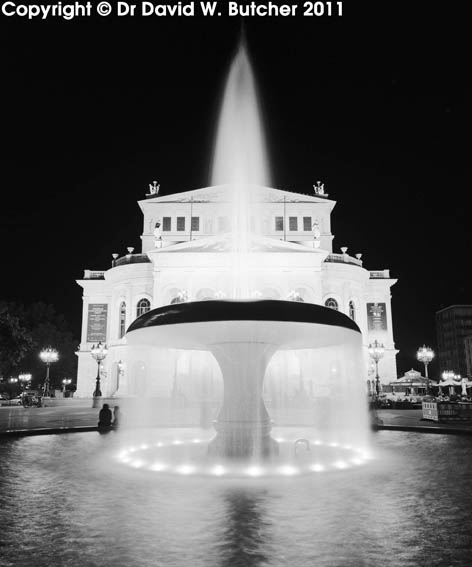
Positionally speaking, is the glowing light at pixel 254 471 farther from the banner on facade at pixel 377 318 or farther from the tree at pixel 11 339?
the banner on facade at pixel 377 318

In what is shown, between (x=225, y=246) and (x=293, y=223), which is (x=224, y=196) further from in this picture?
(x=225, y=246)

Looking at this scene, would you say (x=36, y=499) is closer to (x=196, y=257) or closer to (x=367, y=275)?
(x=196, y=257)

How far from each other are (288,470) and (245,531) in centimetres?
353

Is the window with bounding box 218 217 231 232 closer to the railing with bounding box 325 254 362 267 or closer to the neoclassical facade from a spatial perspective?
the neoclassical facade

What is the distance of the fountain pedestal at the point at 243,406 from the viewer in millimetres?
9602

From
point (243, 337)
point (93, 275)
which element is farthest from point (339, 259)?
point (243, 337)

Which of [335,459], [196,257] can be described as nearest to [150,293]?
[196,257]

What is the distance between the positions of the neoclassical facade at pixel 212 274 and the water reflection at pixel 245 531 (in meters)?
30.0

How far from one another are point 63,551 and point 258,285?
1491 inches

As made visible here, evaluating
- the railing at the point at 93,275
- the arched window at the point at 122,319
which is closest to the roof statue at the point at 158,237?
→ the arched window at the point at 122,319

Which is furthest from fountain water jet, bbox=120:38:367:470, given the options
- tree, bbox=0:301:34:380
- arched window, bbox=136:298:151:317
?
arched window, bbox=136:298:151:317

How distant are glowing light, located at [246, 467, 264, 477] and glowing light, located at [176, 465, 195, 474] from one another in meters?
0.95

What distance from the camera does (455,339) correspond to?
9475 cm

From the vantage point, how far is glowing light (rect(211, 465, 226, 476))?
27.3 ft
